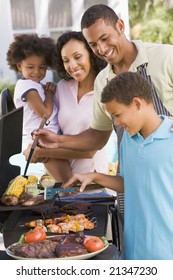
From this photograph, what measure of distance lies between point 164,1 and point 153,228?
11.9m

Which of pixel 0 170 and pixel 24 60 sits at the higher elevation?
pixel 24 60

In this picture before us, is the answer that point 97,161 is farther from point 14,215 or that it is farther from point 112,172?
point 112,172

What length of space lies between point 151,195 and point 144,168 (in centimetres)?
10

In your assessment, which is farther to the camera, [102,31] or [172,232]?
[102,31]

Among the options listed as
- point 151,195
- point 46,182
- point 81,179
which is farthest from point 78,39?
point 151,195

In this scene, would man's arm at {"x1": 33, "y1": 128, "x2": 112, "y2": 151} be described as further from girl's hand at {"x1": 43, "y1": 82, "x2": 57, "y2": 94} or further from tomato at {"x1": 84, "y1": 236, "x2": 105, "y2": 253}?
tomato at {"x1": 84, "y1": 236, "x2": 105, "y2": 253}

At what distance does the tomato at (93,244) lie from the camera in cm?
211

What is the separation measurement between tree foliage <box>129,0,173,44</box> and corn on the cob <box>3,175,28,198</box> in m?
10.9

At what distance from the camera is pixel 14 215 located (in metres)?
2.77

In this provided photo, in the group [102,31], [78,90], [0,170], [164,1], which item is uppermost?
[164,1]

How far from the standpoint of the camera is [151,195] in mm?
2297

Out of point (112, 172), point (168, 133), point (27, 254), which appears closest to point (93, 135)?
point (168, 133)

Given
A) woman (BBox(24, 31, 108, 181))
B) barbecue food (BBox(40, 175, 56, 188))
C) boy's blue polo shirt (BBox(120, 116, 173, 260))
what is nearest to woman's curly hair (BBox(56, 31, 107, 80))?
woman (BBox(24, 31, 108, 181))

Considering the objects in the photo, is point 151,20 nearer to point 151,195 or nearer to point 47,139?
point 47,139
